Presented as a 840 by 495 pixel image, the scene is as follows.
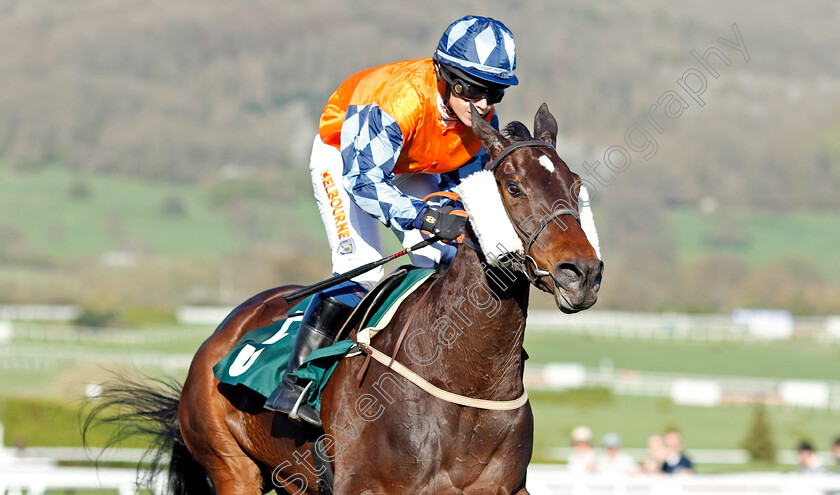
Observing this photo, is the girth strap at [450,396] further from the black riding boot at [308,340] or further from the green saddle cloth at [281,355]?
the black riding boot at [308,340]

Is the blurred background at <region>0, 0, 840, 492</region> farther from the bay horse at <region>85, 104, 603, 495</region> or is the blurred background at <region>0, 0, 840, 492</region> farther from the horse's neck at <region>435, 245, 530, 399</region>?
the horse's neck at <region>435, 245, 530, 399</region>

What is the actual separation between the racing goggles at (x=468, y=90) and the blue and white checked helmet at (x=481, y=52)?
0.05 metres

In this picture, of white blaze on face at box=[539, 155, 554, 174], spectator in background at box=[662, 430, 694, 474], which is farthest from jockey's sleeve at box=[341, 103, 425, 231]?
spectator in background at box=[662, 430, 694, 474]

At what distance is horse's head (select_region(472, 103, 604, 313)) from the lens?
2.75 meters

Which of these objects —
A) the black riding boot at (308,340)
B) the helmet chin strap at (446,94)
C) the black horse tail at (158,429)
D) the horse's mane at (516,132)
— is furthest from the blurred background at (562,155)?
the horse's mane at (516,132)

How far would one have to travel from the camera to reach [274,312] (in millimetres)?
4277

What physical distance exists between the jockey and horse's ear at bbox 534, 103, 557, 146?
0.21m

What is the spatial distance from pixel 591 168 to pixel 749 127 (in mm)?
84927

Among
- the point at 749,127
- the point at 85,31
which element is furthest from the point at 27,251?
the point at 749,127

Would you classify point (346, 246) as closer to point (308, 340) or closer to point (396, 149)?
point (308, 340)

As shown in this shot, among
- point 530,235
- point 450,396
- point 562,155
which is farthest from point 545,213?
point 562,155

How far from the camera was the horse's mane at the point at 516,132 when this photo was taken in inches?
124

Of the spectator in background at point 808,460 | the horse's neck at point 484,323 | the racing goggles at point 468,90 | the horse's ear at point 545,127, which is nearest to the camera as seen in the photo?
the horse's neck at point 484,323

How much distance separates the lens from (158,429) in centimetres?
493
